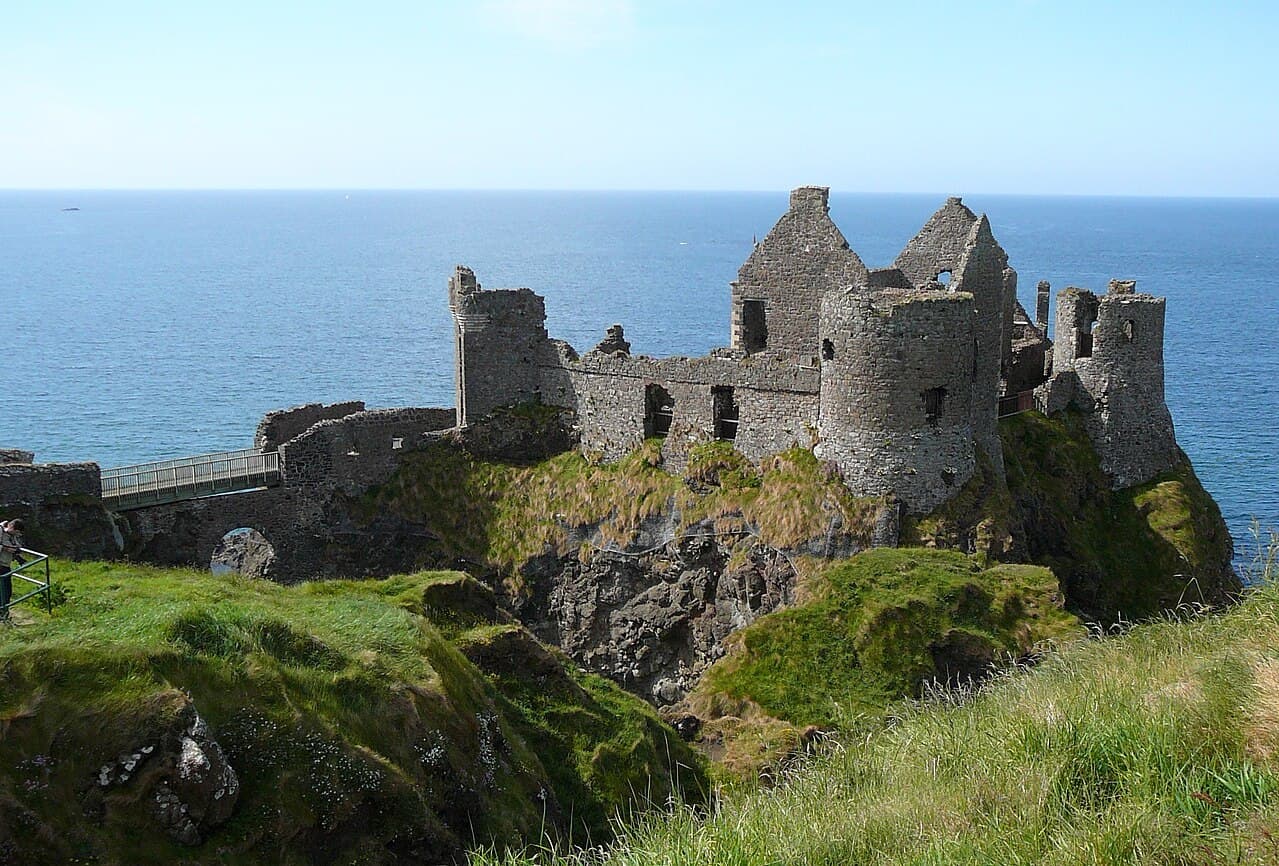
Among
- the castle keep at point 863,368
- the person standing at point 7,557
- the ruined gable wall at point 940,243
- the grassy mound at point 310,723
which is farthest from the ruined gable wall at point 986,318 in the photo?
the person standing at point 7,557

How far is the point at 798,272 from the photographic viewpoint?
123 feet

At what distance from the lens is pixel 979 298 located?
36.4 m

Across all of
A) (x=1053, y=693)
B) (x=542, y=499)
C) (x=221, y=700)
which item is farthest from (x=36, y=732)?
(x=542, y=499)

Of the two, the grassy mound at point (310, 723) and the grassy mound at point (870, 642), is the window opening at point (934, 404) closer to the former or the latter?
the grassy mound at point (870, 642)

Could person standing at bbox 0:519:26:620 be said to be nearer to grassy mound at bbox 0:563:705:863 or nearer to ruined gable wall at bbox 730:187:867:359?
grassy mound at bbox 0:563:705:863

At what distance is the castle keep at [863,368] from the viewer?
3200cm

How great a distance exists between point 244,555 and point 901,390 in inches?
851

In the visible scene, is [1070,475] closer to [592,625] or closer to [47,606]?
[592,625]

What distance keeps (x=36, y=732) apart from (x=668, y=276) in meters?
148

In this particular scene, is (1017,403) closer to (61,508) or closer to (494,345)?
(494,345)

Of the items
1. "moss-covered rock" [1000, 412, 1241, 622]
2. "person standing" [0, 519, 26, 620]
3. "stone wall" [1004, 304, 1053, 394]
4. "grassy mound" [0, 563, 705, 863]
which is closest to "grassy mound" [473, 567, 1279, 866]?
"grassy mound" [0, 563, 705, 863]

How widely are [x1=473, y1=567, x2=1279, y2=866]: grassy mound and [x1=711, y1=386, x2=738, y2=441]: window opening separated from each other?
21.6m

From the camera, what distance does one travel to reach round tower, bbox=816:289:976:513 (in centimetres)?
3159

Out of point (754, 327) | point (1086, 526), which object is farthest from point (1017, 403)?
point (754, 327)
